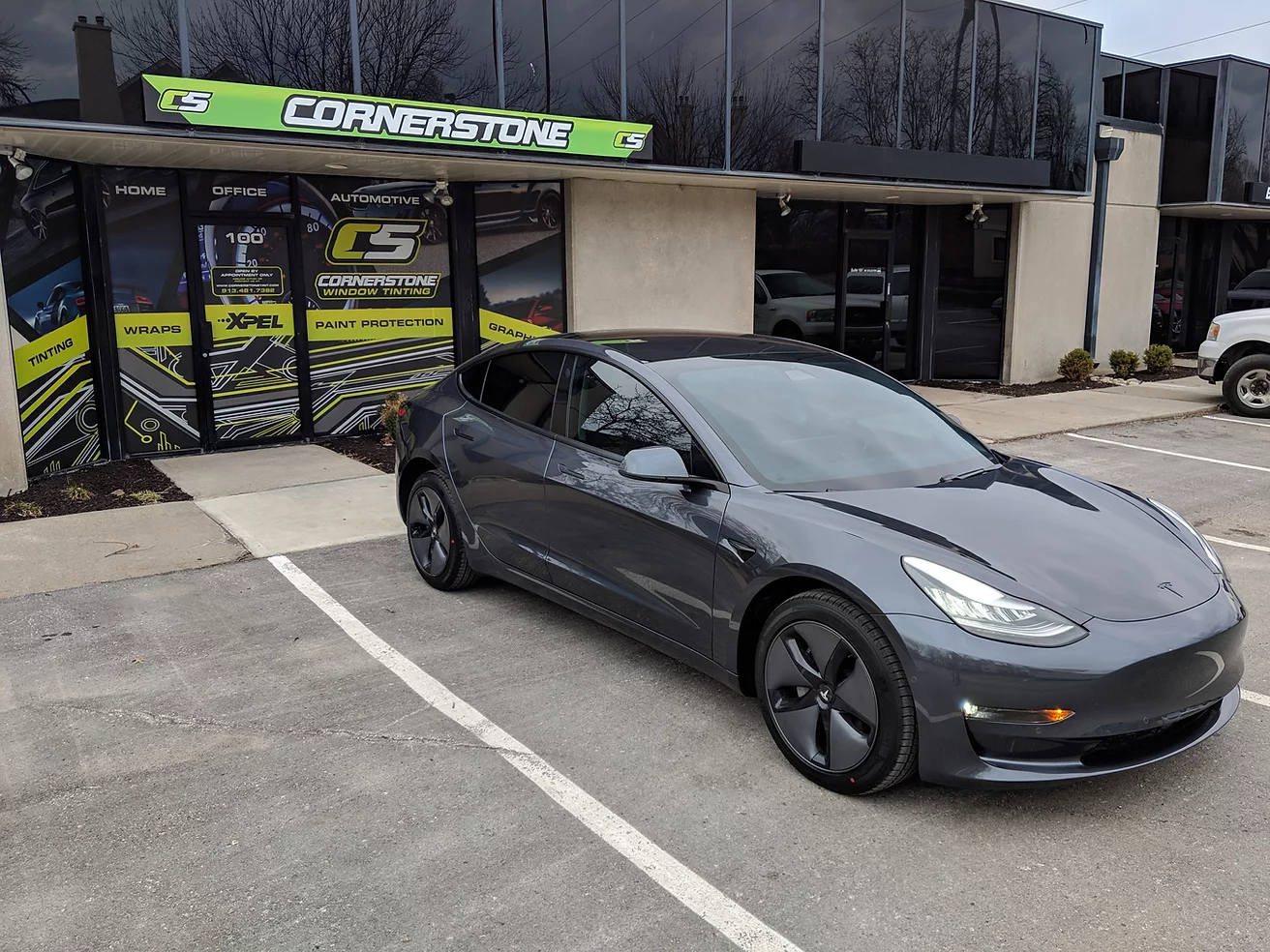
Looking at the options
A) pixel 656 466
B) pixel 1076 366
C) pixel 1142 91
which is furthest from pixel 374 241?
pixel 1142 91

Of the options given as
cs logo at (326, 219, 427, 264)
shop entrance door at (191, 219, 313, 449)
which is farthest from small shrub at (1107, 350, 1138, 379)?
shop entrance door at (191, 219, 313, 449)

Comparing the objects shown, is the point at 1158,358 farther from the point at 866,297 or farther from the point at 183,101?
the point at 183,101

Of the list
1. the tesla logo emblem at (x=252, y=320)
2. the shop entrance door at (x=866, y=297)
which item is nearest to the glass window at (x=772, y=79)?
the shop entrance door at (x=866, y=297)

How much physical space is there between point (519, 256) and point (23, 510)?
5.74m

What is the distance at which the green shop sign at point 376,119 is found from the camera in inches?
297

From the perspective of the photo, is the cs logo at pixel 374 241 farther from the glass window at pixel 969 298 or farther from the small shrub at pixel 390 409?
the glass window at pixel 969 298

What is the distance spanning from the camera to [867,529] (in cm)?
350

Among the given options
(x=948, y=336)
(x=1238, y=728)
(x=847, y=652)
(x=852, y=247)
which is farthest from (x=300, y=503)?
(x=948, y=336)

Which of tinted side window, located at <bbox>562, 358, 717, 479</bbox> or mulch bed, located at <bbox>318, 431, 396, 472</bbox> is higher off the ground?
tinted side window, located at <bbox>562, 358, 717, 479</bbox>

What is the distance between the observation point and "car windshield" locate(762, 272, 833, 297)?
13797mm

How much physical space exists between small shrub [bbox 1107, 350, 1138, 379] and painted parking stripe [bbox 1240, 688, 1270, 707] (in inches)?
541

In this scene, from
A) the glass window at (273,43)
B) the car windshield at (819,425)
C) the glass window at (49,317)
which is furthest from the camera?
the glass window at (49,317)

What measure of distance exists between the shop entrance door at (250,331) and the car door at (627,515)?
6.22m

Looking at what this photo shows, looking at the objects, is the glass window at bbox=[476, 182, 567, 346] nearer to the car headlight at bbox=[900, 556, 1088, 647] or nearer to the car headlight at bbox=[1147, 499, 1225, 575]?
the car headlight at bbox=[1147, 499, 1225, 575]
